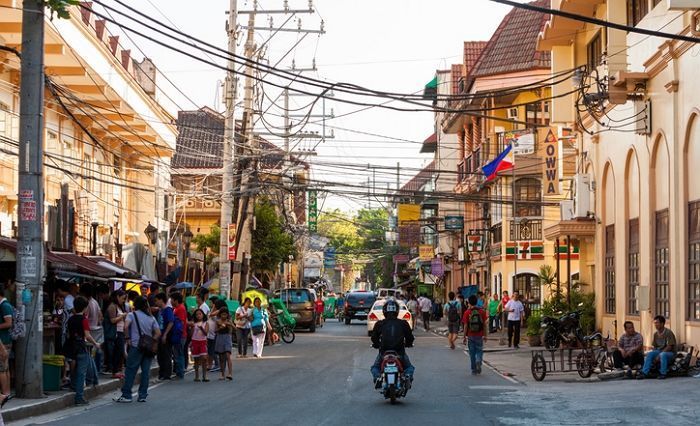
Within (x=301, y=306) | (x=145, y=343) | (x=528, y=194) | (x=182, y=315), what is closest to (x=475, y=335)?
(x=182, y=315)

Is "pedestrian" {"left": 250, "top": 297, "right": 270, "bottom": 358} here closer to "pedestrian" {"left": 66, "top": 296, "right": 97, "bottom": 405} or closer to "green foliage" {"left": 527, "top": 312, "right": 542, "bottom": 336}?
"green foliage" {"left": 527, "top": 312, "right": 542, "bottom": 336}

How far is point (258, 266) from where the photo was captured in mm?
56250

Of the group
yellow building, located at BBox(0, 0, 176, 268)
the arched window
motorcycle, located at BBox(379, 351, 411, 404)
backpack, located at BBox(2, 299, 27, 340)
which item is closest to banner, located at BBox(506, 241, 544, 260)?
the arched window

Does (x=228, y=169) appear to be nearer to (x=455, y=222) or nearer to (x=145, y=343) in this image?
(x=145, y=343)

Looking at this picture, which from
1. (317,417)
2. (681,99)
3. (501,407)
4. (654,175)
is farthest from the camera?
(654,175)

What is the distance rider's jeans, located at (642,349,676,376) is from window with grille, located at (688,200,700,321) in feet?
7.66

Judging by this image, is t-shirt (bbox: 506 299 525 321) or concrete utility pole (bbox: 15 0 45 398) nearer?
concrete utility pole (bbox: 15 0 45 398)

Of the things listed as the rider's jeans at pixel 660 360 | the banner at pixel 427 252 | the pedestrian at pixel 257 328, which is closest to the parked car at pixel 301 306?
the pedestrian at pixel 257 328

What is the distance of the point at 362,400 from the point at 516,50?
3984 cm

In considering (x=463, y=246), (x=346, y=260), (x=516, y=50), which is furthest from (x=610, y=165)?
(x=346, y=260)

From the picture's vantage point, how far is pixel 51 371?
59.2 ft

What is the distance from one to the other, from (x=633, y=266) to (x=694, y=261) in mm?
5861

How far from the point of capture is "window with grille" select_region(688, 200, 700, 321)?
73.7ft

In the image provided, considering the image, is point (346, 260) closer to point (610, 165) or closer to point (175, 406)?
point (610, 165)
